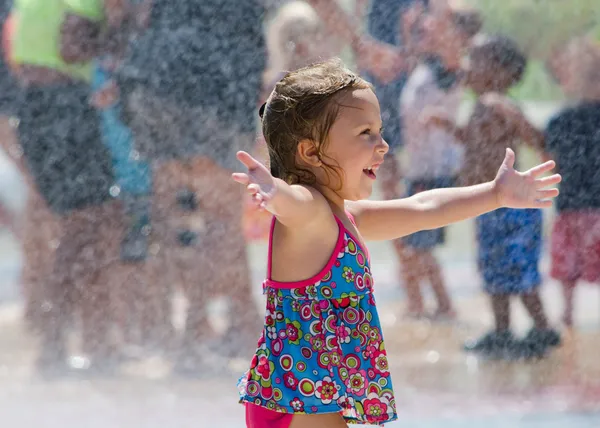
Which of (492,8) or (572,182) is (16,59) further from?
(572,182)

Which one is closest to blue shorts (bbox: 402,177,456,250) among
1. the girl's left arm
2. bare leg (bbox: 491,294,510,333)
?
bare leg (bbox: 491,294,510,333)

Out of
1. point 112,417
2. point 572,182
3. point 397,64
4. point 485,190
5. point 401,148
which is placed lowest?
point 485,190

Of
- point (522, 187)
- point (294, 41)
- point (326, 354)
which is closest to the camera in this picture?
point (326, 354)

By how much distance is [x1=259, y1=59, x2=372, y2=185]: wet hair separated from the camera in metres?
2.00

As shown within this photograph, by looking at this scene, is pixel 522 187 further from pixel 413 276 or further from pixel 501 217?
pixel 413 276

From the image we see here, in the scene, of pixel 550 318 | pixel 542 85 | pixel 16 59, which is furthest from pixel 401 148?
pixel 16 59

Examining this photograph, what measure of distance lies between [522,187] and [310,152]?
43 cm

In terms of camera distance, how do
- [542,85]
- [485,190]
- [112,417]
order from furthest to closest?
[542,85], [112,417], [485,190]

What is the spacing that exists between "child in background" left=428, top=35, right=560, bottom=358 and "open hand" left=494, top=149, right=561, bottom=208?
2.02m

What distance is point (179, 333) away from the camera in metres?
4.34

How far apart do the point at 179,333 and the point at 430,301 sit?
42.1 inches

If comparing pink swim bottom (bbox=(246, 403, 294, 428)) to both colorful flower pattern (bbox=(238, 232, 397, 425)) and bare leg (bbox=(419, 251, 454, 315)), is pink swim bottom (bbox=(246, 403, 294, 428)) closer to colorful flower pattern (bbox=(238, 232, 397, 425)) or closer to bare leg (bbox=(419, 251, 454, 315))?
colorful flower pattern (bbox=(238, 232, 397, 425))

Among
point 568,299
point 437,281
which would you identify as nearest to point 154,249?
point 437,281

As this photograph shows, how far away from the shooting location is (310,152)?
2.01 meters
